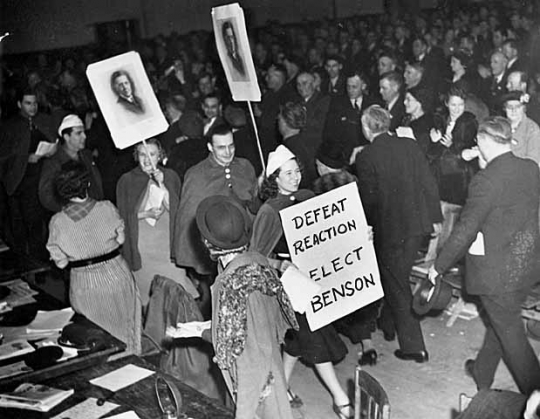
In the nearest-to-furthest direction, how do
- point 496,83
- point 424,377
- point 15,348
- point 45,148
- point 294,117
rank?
point 15,348, point 424,377, point 294,117, point 45,148, point 496,83

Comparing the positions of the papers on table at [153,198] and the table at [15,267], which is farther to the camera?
the papers on table at [153,198]

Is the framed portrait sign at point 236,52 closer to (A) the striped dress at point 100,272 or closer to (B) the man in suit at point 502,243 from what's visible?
(A) the striped dress at point 100,272

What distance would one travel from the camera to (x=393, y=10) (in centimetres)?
1084

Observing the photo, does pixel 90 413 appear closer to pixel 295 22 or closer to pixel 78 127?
pixel 78 127

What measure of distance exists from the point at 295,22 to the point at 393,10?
1.66 metres

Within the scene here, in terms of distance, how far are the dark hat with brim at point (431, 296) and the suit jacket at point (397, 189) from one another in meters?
0.58

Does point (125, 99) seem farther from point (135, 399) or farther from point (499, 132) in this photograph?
point (135, 399)

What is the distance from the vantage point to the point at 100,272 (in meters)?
4.96

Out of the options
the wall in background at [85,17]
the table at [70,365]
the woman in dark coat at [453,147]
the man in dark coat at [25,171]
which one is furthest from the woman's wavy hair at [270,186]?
the wall in background at [85,17]

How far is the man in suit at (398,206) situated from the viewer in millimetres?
5609

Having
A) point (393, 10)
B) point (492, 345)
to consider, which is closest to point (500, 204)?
point (492, 345)

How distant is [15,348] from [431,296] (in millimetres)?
2641

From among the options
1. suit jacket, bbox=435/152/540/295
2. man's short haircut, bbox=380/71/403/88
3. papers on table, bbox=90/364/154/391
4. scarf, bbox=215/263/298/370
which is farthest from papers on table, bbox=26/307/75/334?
man's short haircut, bbox=380/71/403/88

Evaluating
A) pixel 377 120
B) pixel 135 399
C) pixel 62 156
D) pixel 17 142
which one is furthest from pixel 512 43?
pixel 135 399
